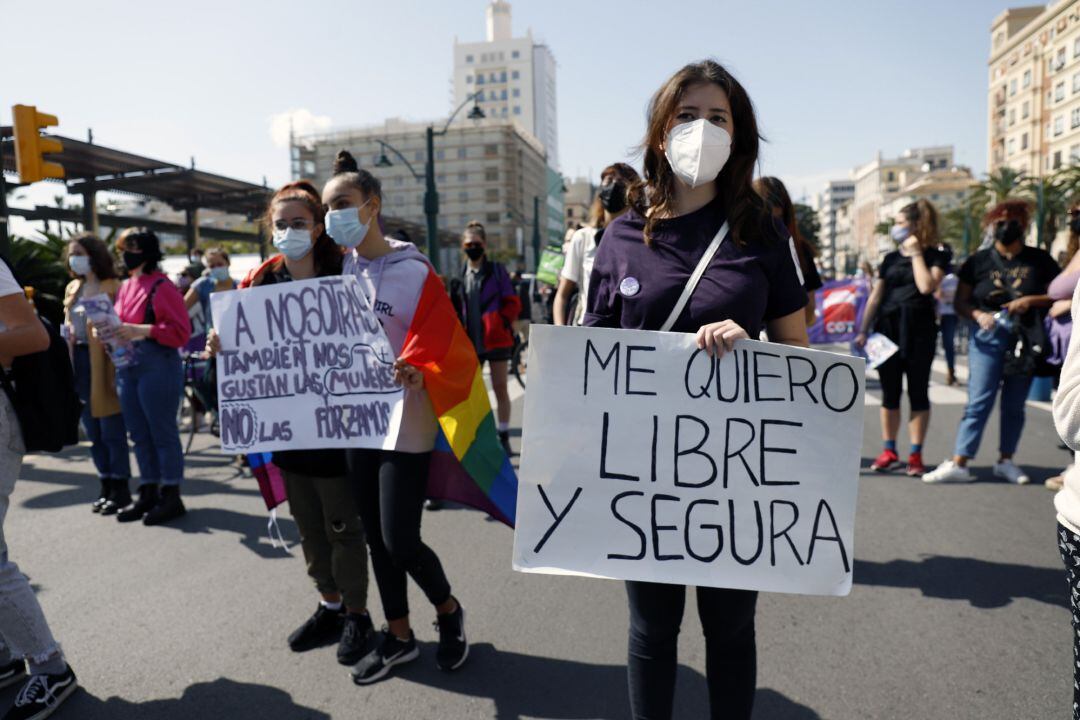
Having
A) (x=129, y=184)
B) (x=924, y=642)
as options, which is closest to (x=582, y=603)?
(x=924, y=642)

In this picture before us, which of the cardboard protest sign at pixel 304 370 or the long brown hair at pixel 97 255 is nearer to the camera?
the cardboard protest sign at pixel 304 370

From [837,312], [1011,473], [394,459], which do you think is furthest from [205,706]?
[837,312]

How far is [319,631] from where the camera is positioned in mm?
3299

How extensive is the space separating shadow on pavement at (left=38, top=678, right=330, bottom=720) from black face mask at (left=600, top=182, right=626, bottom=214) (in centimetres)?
290

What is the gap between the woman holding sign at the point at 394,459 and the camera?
2.80 meters

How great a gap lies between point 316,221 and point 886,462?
15.6 ft

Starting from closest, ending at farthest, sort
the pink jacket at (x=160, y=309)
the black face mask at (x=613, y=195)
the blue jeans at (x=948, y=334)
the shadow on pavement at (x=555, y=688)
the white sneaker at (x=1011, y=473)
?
the shadow on pavement at (x=555, y=688)
the black face mask at (x=613, y=195)
the pink jacket at (x=160, y=309)
the white sneaker at (x=1011, y=473)
the blue jeans at (x=948, y=334)

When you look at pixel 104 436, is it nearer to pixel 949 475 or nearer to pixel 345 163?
pixel 345 163

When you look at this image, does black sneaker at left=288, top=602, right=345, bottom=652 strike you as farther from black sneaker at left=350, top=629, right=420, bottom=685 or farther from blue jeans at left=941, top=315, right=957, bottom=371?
blue jeans at left=941, top=315, right=957, bottom=371

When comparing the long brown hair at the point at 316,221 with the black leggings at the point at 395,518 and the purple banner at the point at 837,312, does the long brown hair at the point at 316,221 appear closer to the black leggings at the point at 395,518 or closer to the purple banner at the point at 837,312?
the black leggings at the point at 395,518

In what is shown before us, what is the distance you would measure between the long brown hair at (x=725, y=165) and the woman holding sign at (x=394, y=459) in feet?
3.52

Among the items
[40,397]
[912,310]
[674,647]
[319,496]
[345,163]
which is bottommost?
[674,647]

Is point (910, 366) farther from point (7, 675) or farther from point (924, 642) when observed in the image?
point (7, 675)

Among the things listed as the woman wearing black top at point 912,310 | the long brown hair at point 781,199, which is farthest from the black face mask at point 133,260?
the woman wearing black top at point 912,310
